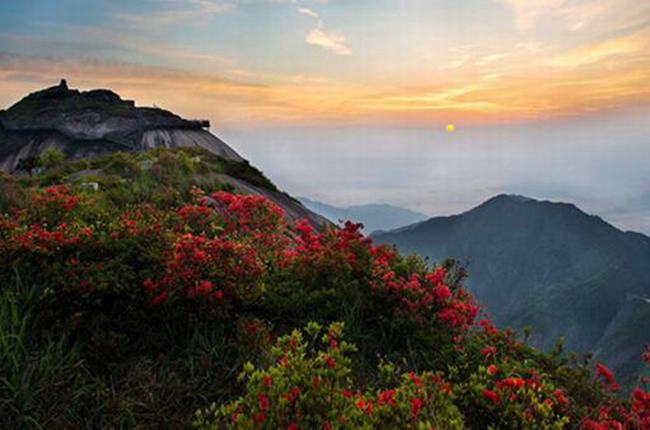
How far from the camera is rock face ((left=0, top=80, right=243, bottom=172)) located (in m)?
73.6

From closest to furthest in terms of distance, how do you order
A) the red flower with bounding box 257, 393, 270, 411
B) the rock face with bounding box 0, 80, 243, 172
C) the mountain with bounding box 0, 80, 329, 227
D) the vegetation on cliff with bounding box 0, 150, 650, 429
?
1. the red flower with bounding box 257, 393, 270, 411
2. the vegetation on cliff with bounding box 0, 150, 650, 429
3. the mountain with bounding box 0, 80, 329, 227
4. the rock face with bounding box 0, 80, 243, 172

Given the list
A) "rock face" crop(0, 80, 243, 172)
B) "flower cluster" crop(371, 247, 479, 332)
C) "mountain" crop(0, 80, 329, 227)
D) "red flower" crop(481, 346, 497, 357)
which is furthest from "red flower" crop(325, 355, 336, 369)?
"rock face" crop(0, 80, 243, 172)

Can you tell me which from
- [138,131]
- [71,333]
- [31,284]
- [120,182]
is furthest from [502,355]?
[138,131]

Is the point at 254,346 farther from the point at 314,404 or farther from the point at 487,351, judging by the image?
the point at 487,351

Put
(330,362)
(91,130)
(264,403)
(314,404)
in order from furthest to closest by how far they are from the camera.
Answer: (91,130)
(330,362)
(314,404)
(264,403)

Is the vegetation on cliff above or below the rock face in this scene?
below

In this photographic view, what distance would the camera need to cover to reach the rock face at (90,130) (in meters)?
73.6

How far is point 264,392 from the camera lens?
3.78 metres

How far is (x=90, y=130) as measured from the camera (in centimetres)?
8188

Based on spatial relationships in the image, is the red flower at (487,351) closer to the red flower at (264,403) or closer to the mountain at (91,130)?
the red flower at (264,403)

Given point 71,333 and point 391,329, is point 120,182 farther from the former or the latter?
point 391,329

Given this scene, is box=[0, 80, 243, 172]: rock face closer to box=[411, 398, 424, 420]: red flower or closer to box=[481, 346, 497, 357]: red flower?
box=[481, 346, 497, 357]: red flower

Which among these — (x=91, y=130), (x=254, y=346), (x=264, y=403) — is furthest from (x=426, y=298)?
(x=91, y=130)

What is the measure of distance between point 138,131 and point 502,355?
79427 millimetres
